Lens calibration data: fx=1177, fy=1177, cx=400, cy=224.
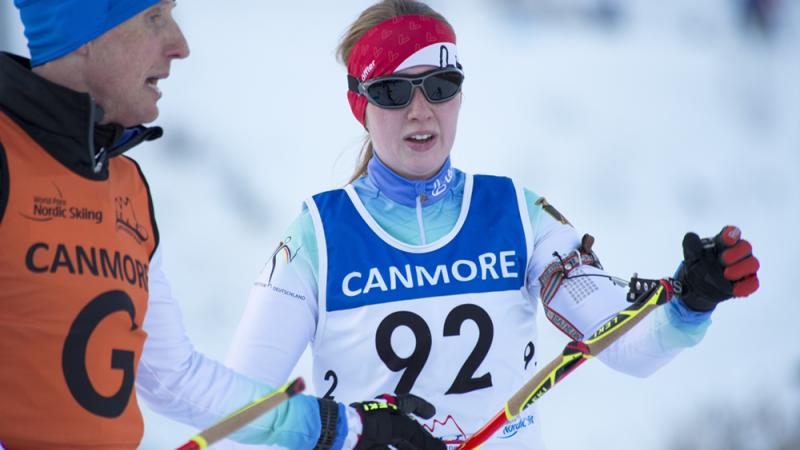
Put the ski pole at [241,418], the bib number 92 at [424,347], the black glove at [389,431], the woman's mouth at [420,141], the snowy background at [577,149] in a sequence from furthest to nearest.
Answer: the snowy background at [577,149] < the woman's mouth at [420,141] < the bib number 92 at [424,347] < the black glove at [389,431] < the ski pole at [241,418]

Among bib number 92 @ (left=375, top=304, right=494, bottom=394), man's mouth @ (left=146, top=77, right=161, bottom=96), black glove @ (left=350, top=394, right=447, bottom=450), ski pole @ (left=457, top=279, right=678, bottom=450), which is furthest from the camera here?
bib number 92 @ (left=375, top=304, right=494, bottom=394)

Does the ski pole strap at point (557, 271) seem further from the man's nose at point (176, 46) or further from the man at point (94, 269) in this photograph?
the man's nose at point (176, 46)

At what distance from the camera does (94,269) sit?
1890 millimetres

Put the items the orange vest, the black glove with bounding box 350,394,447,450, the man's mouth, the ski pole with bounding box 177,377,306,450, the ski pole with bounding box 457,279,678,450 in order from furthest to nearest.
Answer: the ski pole with bounding box 457,279,678,450
the black glove with bounding box 350,394,447,450
the man's mouth
the ski pole with bounding box 177,377,306,450
the orange vest

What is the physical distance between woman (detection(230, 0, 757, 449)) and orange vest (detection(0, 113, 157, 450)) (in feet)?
2.42

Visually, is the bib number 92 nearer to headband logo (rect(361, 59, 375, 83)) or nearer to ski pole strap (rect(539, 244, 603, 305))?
ski pole strap (rect(539, 244, 603, 305))

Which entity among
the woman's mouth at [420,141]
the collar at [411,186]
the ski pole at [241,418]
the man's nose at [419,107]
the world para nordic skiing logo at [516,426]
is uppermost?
the man's nose at [419,107]

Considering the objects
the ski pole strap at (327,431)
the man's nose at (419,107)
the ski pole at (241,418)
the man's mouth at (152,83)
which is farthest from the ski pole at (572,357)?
the man's mouth at (152,83)

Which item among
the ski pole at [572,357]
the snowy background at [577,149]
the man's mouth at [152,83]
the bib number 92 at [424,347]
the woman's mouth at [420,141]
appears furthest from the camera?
the snowy background at [577,149]

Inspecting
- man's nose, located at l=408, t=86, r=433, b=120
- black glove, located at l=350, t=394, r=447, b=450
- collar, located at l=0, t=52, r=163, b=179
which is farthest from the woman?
collar, located at l=0, t=52, r=163, b=179

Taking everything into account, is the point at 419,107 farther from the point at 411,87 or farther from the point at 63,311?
the point at 63,311

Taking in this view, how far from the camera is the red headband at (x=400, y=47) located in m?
2.82

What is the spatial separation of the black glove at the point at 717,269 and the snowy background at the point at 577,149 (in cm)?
187

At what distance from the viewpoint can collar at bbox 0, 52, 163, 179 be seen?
73.9 inches
